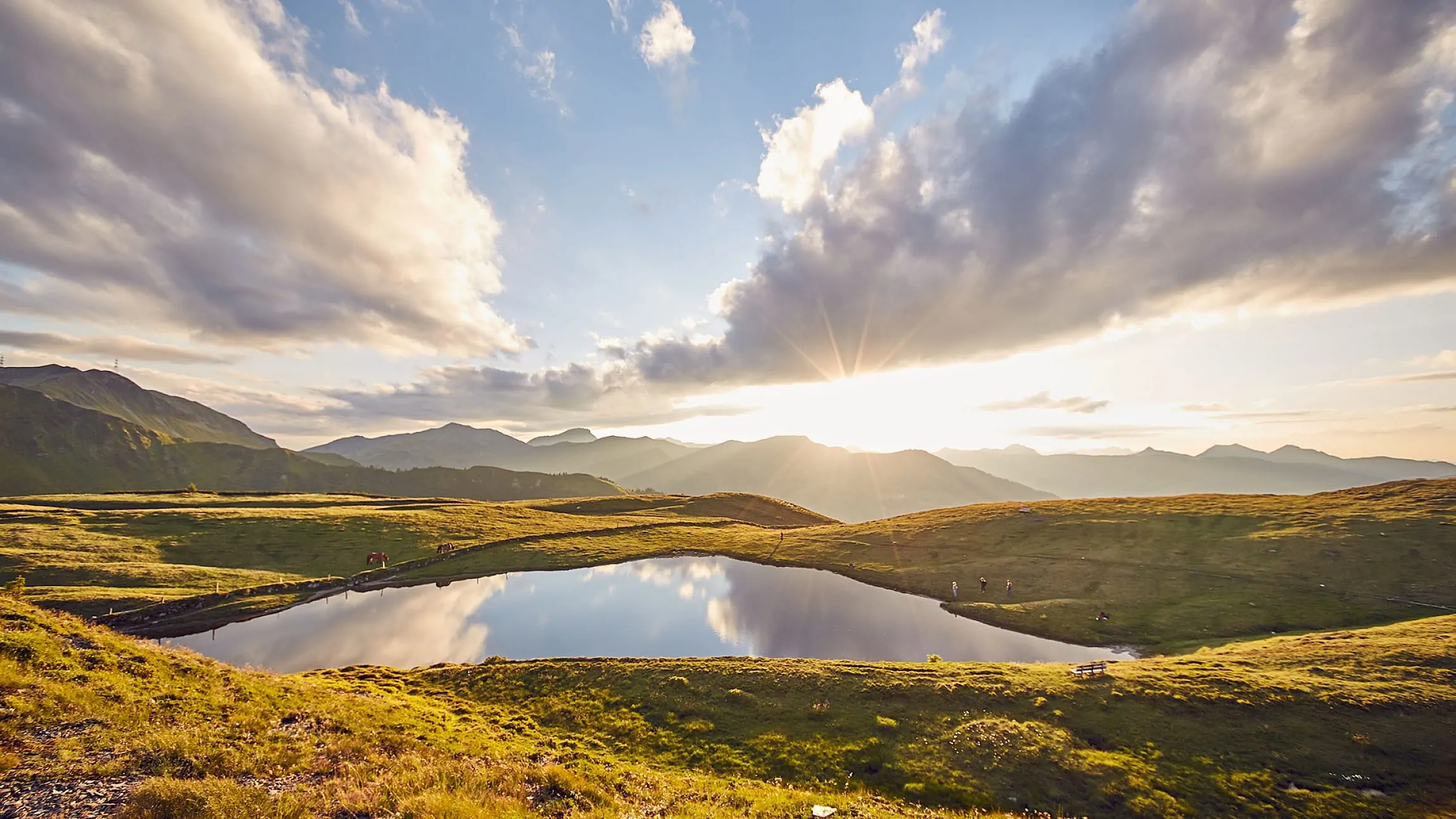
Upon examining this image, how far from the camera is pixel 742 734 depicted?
3031cm

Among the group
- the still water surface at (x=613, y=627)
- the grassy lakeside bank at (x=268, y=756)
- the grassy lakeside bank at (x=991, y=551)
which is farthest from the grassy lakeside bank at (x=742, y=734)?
the grassy lakeside bank at (x=991, y=551)

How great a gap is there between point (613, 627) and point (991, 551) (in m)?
59.2

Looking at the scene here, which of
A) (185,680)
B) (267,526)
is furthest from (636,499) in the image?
(185,680)

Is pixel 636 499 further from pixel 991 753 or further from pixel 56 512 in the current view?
pixel 991 753

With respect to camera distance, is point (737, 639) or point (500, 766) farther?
point (737, 639)

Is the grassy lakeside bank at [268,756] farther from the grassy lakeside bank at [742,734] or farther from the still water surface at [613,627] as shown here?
the still water surface at [613,627]

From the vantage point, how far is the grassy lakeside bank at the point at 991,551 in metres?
50.3

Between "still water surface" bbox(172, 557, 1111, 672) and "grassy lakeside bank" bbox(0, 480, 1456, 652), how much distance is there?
7322 mm

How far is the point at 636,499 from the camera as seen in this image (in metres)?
154

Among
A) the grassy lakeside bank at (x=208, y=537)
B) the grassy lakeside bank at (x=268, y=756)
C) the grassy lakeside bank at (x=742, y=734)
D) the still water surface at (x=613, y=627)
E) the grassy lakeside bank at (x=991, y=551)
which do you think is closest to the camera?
the grassy lakeside bank at (x=268, y=756)

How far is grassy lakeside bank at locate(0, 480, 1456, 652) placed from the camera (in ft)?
165

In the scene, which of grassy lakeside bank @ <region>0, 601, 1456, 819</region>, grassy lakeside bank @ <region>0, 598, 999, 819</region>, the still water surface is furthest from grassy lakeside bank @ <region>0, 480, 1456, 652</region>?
grassy lakeside bank @ <region>0, 598, 999, 819</region>

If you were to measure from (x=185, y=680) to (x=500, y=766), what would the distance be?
16.5m

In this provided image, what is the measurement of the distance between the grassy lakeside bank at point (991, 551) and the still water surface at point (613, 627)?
732 cm
